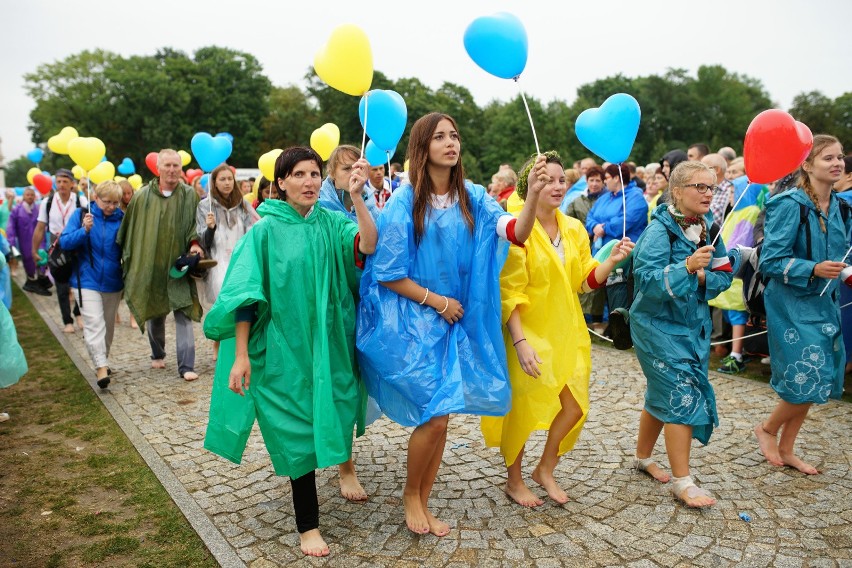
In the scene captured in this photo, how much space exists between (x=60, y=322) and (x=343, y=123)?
4263 cm

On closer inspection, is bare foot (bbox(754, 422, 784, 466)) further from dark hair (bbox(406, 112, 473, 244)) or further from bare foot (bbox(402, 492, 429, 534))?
dark hair (bbox(406, 112, 473, 244))

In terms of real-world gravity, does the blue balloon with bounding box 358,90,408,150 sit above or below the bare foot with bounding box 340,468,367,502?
above

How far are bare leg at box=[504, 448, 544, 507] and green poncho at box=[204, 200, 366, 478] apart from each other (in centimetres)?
105

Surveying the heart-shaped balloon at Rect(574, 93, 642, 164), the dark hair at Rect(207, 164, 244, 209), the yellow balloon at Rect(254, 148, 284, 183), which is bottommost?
the dark hair at Rect(207, 164, 244, 209)

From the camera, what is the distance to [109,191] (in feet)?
22.3

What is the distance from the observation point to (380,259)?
332cm

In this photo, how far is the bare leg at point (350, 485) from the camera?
402 cm

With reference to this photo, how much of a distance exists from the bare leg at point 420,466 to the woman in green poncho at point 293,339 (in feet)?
1.17

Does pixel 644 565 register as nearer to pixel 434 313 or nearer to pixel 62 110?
pixel 434 313

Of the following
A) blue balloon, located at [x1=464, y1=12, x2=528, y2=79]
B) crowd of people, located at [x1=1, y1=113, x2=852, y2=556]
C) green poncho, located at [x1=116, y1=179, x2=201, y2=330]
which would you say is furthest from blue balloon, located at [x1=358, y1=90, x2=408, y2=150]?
green poncho, located at [x1=116, y1=179, x2=201, y2=330]

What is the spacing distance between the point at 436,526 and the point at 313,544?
2.14ft

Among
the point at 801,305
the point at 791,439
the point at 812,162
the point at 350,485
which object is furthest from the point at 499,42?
the point at 791,439

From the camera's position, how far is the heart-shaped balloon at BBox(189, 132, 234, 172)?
6.89 meters

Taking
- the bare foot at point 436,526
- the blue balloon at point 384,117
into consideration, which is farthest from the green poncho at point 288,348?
the blue balloon at point 384,117
